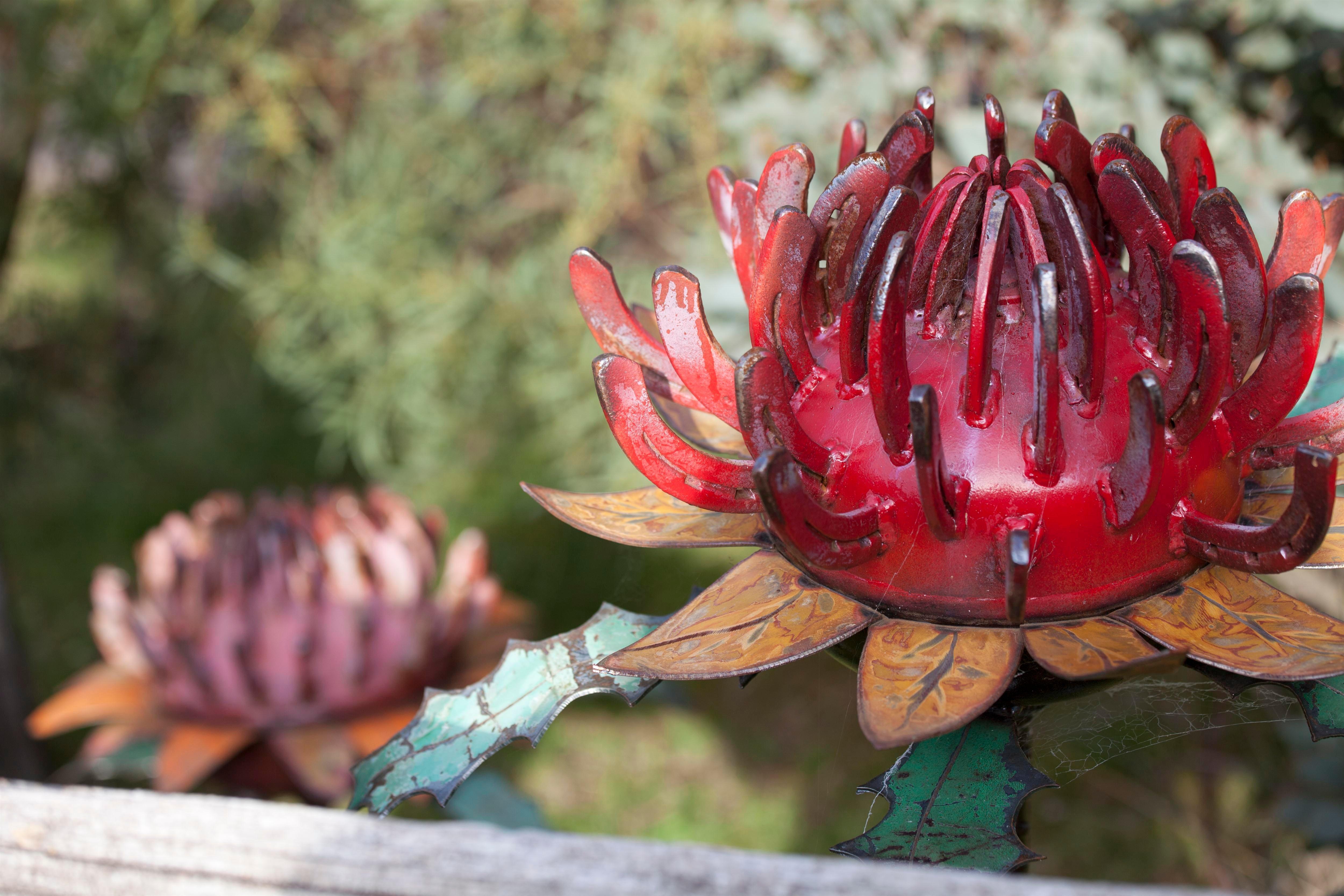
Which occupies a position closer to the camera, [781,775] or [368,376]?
[781,775]

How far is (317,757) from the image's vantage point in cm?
86

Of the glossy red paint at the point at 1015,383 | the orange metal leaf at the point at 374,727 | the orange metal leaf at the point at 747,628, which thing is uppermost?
the glossy red paint at the point at 1015,383

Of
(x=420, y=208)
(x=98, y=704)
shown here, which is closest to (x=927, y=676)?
(x=98, y=704)

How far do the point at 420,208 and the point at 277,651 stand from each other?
0.91 meters

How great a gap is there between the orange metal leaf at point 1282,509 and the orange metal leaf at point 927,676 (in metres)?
0.11

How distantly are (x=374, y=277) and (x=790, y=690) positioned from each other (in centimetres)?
89

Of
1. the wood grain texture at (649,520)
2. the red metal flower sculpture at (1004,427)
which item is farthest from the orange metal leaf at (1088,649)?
the wood grain texture at (649,520)

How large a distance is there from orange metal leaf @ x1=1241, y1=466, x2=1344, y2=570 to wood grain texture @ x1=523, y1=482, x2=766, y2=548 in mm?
189

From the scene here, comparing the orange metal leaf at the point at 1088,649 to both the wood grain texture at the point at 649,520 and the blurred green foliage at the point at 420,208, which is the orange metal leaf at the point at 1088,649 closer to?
the wood grain texture at the point at 649,520

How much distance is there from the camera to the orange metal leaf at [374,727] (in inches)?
34.3

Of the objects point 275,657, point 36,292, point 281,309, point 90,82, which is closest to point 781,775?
point 275,657

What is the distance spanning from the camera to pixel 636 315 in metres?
0.51

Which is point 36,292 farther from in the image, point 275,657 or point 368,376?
point 275,657

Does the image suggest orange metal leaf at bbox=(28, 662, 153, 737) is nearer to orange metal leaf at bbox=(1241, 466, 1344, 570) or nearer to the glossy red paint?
the glossy red paint
